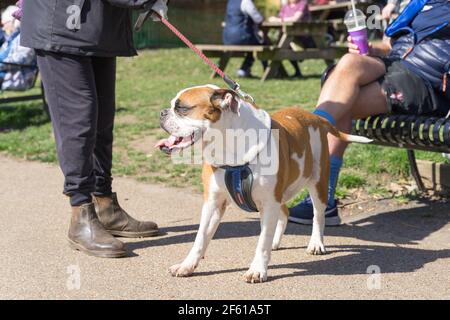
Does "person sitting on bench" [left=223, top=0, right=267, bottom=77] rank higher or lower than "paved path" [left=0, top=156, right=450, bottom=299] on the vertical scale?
higher

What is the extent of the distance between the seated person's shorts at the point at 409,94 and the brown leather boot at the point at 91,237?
213cm

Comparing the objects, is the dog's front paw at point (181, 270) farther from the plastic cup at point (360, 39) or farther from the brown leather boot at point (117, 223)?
the plastic cup at point (360, 39)

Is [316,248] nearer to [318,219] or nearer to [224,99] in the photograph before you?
[318,219]

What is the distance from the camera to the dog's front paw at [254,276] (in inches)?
159

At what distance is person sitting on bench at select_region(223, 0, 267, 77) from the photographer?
13883 mm

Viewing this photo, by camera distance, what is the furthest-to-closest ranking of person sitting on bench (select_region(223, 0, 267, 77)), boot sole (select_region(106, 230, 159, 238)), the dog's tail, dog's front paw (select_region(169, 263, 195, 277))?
1. person sitting on bench (select_region(223, 0, 267, 77))
2. boot sole (select_region(106, 230, 159, 238))
3. the dog's tail
4. dog's front paw (select_region(169, 263, 195, 277))

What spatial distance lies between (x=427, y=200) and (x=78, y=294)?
3.12 metres

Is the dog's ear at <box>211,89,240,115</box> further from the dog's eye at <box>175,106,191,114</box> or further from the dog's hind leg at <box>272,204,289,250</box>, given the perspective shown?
the dog's hind leg at <box>272,204,289,250</box>

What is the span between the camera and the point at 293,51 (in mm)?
13562

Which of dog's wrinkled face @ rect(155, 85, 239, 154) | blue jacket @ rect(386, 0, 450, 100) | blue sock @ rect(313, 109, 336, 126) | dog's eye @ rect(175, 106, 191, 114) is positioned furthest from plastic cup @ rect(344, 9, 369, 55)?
dog's eye @ rect(175, 106, 191, 114)

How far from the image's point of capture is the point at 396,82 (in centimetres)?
532

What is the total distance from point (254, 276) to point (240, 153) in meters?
0.64

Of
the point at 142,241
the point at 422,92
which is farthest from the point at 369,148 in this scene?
the point at 142,241

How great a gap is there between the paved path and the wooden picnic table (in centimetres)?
751
